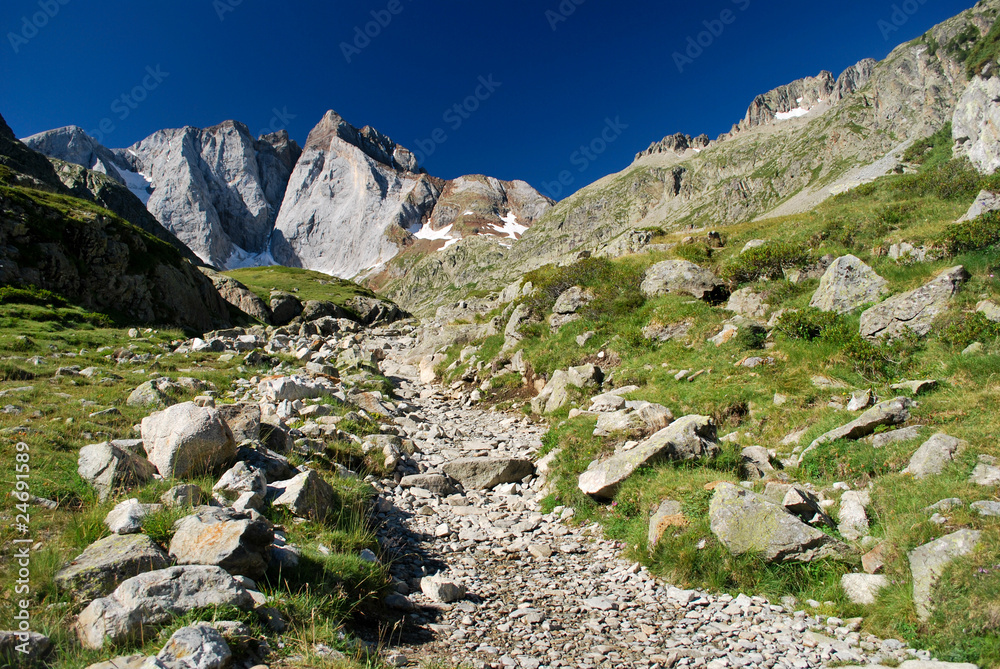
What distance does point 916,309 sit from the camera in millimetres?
10570

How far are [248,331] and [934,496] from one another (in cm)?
4480

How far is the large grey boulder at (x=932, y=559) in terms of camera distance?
4.95m

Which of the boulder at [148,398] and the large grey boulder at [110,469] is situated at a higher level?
the boulder at [148,398]

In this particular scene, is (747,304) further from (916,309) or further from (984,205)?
(984,205)

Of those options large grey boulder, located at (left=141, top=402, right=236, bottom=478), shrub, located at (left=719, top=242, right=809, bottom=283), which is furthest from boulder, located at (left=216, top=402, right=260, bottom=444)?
shrub, located at (left=719, top=242, right=809, bottom=283)

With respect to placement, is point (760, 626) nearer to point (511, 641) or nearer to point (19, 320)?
point (511, 641)

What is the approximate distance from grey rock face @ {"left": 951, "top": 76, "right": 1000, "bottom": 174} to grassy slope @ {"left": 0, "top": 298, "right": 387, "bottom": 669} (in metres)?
49.5

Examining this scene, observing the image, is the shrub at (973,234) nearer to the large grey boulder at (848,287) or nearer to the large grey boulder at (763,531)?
the large grey boulder at (848,287)

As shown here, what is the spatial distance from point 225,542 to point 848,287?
15503 mm

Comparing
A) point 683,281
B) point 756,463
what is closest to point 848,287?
point 683,281

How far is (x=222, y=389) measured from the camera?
1705cm

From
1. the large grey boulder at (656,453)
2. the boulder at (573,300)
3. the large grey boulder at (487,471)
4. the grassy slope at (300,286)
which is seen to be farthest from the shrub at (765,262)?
the grassy slope at (300,286)

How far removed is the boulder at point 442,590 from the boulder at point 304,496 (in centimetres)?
212

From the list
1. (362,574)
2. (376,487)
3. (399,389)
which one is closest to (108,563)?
(362,574)
